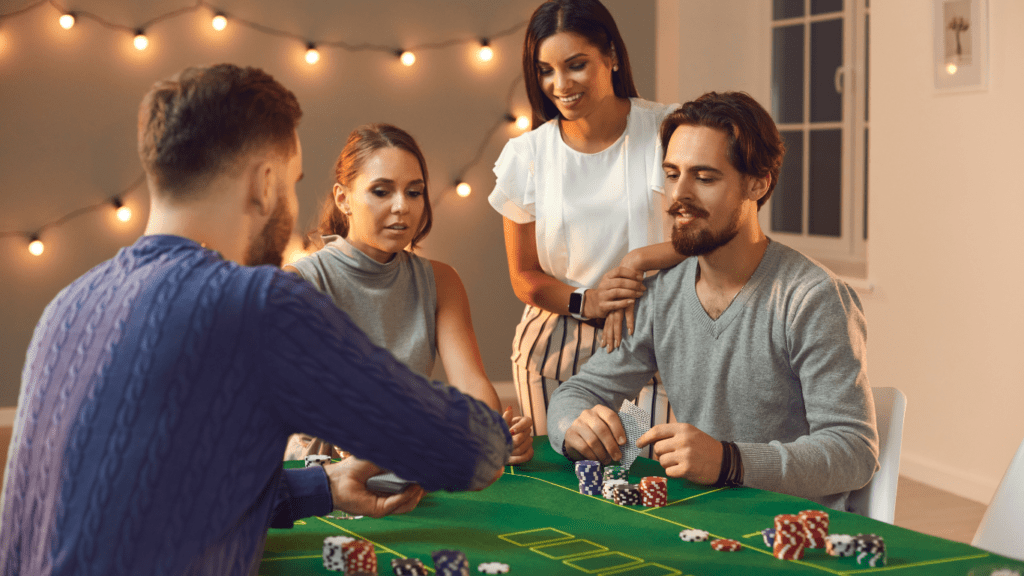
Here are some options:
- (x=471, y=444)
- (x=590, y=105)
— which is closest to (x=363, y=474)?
(x=471, y=444)

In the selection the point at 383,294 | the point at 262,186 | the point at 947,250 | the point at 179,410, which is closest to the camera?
the point at 179,410

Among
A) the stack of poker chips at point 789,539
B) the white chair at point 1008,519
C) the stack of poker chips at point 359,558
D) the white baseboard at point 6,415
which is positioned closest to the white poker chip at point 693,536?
the stack of poker chips at point 789,539

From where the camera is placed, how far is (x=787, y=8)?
496cm

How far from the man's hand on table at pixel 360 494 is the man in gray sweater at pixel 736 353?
0.42m

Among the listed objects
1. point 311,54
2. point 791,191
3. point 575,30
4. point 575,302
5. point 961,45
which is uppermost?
Answer: point 311,54

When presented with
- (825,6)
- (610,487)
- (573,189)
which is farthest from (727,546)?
(825,6)

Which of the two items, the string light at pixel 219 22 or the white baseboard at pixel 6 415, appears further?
the string light at pixel 219 22

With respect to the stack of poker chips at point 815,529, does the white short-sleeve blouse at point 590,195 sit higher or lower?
higher

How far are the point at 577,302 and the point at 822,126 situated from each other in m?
2.92

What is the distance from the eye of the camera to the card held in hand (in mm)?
1777

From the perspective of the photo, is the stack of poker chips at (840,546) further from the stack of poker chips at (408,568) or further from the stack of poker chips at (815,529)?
the stack of poker chips at (408,568)

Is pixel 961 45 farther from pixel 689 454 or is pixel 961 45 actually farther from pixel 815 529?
pixel 815 529

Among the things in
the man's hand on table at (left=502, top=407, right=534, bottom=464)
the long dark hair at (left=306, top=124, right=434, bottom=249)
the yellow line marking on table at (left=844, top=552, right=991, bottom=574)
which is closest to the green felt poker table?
the yellow line marking on table at (left=844, top=552, right=991, bottom=574)

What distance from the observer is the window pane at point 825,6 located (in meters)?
4.64
